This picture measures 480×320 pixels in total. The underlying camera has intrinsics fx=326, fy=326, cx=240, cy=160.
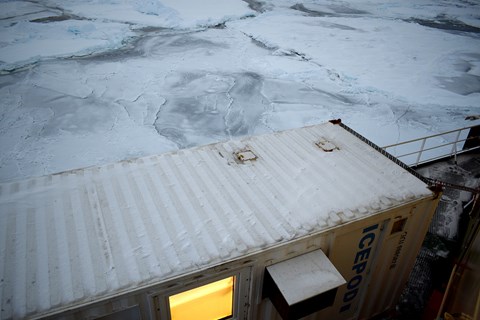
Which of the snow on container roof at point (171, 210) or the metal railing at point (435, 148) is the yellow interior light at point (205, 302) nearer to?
the snow on container roof at point (171, 210)

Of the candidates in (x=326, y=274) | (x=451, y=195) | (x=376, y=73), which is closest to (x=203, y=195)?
(x=326, y=274)

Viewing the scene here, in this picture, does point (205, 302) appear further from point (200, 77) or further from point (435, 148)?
point (200, 77)

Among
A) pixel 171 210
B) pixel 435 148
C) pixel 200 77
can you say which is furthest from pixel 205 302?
pixel 200 77

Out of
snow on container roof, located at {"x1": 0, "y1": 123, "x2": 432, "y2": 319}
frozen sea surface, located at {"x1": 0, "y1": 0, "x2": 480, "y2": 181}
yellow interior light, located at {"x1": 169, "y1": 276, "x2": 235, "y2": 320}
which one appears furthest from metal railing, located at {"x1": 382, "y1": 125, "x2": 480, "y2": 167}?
yellow interior light, located at {"x1": 169, "y1": 276, "x2": 235, "y2": 320}

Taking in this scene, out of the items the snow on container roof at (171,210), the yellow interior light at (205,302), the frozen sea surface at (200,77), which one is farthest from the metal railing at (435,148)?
the yellow interior light at (205,302)

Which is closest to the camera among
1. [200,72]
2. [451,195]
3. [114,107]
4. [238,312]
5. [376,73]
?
[238,312]

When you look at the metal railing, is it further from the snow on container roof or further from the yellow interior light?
the yellow interior light

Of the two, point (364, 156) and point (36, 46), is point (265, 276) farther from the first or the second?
point (36, 46)
